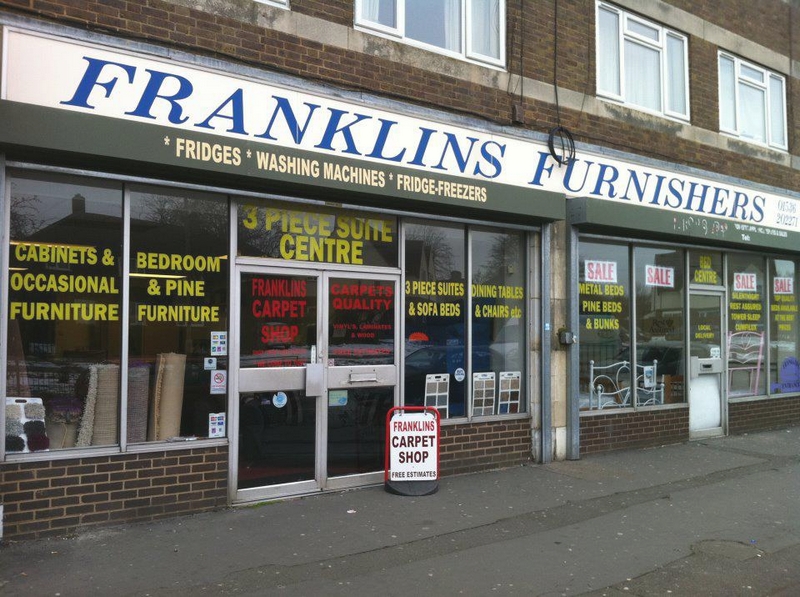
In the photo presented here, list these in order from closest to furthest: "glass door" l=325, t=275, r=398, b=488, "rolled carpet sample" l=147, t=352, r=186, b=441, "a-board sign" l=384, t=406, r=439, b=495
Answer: "rolled carpet sample" l=147, t=352, r=186, b=441 < "a-board sign" l=384, t=406, r=439, b=495 < "glass door" l=325, t=275, r=398, b=488

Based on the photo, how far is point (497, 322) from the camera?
873 cm

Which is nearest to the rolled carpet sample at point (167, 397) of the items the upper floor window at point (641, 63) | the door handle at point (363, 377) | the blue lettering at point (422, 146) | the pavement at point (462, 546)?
the pavement at point (462, 546)

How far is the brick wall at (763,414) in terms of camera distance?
11.3 m

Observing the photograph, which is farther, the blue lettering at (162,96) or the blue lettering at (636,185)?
the blue lettering at (636,185)

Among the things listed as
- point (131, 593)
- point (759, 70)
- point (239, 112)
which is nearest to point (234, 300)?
point (239, 112)

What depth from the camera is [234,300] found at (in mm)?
6672

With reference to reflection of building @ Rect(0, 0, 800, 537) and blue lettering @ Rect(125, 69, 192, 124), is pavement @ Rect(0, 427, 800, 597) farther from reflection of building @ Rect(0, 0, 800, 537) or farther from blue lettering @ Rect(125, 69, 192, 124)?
blue lettering @ Rect(125, 69, 192, 124)

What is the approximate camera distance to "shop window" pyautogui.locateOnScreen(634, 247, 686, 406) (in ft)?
33.3

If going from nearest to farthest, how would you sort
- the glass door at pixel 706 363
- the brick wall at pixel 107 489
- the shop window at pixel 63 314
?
the brick wall at pixel 107 489, the shop window at pixel 63 314, the glass door at pixel 706 363

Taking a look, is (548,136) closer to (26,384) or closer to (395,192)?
(395,192)

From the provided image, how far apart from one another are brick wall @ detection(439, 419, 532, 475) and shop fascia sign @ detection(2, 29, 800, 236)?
275 centimetres

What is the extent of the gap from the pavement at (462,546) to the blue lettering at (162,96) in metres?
3.59

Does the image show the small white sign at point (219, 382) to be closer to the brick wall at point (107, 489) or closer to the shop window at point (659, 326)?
the brick wall at point (107, 489)

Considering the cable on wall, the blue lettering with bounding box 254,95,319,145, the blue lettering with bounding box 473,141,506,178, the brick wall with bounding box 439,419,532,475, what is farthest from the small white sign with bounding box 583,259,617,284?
the blue lettering with bounding box 254,95,319,145
